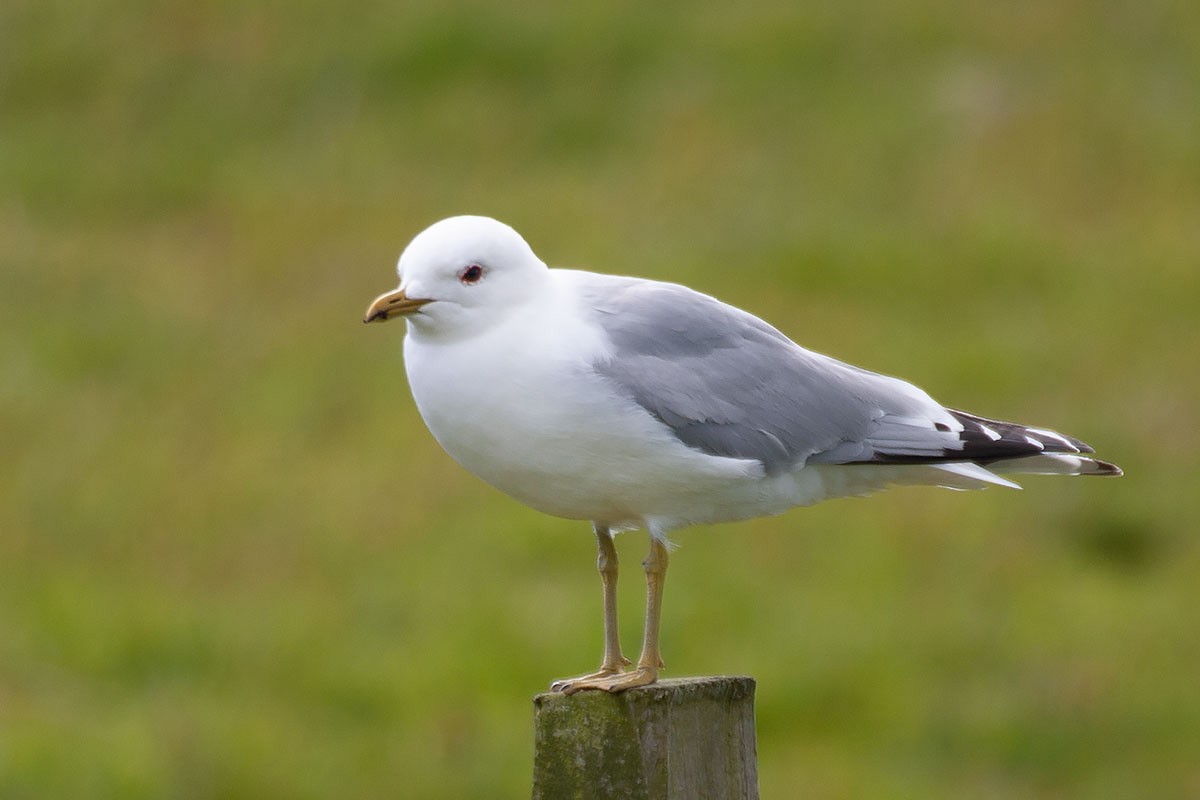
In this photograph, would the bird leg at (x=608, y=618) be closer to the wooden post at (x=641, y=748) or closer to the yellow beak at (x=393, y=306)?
the wooden post at (x=641, y=748)

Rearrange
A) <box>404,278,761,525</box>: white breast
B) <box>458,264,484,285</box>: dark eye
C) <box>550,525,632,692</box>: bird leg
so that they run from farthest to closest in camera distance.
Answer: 1. <box>550,525,632,692</box>: bird leg
2. <box>458,264,484,285</box>: dark eye
3. <box>404,278,761,525</box>: white breast

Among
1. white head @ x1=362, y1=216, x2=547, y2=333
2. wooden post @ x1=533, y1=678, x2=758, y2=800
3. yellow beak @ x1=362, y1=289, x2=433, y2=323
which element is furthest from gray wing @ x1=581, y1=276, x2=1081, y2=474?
wooden post @ x1=533, y1=678, x2=758, y2=800

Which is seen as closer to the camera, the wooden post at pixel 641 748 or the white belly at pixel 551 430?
the wooden post at pixel 641 748

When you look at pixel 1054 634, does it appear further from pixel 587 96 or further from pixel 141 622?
pixel 587 96

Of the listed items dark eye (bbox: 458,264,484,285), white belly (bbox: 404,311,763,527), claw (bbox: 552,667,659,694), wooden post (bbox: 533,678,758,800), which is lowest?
wooden post (bbox: 533,678,758,800)

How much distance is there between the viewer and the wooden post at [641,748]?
3.39 meters

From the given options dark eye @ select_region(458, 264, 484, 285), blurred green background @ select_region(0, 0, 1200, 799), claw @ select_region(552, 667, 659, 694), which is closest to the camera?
claw @ select_region(552, 667, 659, 694)

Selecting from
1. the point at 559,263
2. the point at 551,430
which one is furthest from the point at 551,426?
the point at 559,263

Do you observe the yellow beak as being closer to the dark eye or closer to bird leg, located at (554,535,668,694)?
the dark eye

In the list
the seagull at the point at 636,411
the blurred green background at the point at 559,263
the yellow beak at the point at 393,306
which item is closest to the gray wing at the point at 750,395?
the seagull at the point at 636,411

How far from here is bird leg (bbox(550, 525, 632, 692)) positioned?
4008 millimetres

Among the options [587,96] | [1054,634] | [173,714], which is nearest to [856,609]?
[1054,634]

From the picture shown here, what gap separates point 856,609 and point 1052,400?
2648 mm

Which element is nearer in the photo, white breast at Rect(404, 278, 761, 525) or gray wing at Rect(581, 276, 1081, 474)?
white breast at Rect(404, 278, 761, 525)
